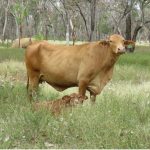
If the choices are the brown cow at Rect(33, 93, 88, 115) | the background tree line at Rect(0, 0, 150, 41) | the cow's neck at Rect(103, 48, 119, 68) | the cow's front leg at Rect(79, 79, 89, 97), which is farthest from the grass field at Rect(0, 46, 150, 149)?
the background tree line at Rect(0, 0, 150, 41)

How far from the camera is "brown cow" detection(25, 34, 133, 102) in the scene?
868 cm

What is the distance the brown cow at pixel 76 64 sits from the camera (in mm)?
8680

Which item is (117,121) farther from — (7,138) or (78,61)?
(78,61)

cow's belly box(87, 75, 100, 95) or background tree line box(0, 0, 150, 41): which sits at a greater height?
background tree line box(0, 0, 150, 41)

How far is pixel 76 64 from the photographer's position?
8891 mm

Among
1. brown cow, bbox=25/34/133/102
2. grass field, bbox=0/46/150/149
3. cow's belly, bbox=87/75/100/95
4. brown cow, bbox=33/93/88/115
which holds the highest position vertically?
brown cow, bbox=25/34/133/102

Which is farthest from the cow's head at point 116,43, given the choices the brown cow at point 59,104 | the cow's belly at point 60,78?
the brown cow at point 59,104

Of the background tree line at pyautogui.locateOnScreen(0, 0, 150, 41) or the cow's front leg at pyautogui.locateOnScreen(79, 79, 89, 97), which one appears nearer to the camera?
the cow's front leg at pyautogui.locateOnScreen(79, 79, 89, 97)

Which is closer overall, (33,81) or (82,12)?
(33,81)

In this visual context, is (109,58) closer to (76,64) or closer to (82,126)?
(76,64)

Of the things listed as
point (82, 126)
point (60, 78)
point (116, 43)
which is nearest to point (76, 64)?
point (60, 78)

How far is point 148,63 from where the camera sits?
20266mm

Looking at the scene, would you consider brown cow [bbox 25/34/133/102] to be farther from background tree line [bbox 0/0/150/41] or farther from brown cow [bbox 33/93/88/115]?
background tree line [bbox 0/0/150/41]

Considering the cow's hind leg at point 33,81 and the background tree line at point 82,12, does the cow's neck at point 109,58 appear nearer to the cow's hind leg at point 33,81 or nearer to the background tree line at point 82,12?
the cow's hind leg at point 33,81
